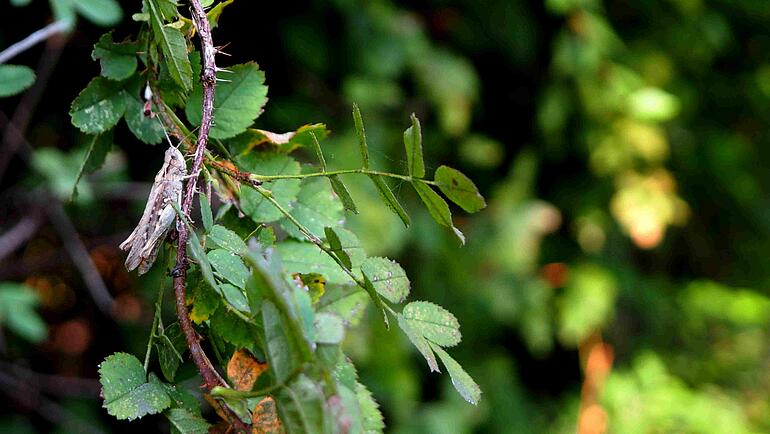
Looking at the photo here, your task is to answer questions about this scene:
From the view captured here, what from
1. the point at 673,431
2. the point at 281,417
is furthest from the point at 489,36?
the point at 281,417

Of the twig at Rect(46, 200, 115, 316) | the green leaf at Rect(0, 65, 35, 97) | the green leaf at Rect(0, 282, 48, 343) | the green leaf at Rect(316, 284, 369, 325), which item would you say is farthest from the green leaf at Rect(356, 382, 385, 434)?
the twig at Rect(46, 200, 115, 316)

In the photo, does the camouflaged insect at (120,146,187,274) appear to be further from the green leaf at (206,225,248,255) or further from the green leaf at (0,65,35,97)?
the green leaf at (0,65,35,97)

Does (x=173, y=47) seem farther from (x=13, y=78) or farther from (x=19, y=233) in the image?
(x=19, y=233)

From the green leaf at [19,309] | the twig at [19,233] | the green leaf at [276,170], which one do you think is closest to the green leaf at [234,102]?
the green leaf at [276,170]

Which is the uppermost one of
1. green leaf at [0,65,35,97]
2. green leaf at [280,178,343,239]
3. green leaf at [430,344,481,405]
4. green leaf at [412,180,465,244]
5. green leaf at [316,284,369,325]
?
green leaf at [412,180,465,244]

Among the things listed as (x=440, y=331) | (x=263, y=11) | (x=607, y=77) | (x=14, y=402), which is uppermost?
(x=440, y=331)

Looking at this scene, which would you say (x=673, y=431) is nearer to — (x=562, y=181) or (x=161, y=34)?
(x=562, y=181)
